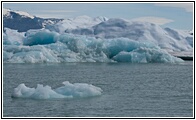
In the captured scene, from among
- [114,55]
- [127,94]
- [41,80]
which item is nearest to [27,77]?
[41,80]

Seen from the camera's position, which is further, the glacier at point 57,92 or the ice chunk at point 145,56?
the ice chunk at point 145,56

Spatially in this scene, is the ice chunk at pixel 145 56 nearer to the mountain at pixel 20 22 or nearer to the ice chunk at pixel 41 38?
the ice chunk at pixel 41 38

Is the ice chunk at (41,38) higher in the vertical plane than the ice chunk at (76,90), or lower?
higher

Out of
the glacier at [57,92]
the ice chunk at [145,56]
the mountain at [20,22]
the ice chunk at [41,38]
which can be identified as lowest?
the glacier at [57,92]

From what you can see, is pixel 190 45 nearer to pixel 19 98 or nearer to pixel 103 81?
pixel 103 81

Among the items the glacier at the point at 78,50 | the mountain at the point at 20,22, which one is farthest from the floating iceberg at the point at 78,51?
the mountain at the point at 20,22

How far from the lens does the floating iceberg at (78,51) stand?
3743 cm

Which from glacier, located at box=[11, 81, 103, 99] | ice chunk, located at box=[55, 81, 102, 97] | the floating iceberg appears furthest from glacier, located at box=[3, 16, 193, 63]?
ice chunk, located at box=[55, 81, 102, 97]

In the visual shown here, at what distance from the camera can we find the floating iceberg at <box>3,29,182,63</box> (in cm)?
3743

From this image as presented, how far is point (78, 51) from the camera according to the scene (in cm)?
3931

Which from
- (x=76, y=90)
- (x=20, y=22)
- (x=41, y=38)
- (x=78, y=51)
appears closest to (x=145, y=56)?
(x=78, y=51)

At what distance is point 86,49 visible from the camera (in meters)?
38.9

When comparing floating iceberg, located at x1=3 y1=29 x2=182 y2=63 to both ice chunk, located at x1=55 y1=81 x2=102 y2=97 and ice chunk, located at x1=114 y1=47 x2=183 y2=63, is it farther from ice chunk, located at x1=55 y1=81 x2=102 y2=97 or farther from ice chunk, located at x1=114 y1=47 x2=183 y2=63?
ice chunk, located at x1=55 y1=81 x2=102 y2=97

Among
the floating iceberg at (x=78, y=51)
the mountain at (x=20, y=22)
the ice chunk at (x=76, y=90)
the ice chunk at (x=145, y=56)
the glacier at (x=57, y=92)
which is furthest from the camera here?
the mountain at (x=20, y=22)
